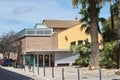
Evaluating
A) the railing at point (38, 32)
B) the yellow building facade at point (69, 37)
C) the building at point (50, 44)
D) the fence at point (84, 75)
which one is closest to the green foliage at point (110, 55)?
the fence at point (84, 75)

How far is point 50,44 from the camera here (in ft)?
233

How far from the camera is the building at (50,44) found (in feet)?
211

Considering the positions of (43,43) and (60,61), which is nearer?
(60,61)

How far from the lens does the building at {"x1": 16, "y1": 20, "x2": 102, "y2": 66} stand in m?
64.2

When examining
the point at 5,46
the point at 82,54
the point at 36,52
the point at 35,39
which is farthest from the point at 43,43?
the point at 82,54

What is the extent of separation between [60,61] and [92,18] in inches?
978

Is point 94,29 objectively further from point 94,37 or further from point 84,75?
point 84,75

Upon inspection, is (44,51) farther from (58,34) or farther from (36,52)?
(58,34)

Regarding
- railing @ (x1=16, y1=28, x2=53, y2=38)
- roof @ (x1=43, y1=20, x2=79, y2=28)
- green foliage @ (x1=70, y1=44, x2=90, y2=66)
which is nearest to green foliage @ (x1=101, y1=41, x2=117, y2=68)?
green foliage @ (x1=70, y1=44, x2=90, y2=66)

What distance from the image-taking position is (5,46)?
83.3 m

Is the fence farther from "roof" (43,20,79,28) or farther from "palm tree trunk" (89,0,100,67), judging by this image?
"roof" (43,20,79,28)

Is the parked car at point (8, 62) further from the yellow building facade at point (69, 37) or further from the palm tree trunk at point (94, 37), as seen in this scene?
the palm tree trunk at point (94, 37)

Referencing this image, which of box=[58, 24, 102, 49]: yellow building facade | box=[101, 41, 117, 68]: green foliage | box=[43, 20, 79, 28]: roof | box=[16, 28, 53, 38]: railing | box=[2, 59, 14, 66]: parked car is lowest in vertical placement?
box=[2, 59, 14, 66]: parked car

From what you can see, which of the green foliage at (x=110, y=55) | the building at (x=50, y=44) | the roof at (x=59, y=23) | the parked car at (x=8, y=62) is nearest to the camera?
the green foliage at (x=110, y=55)
